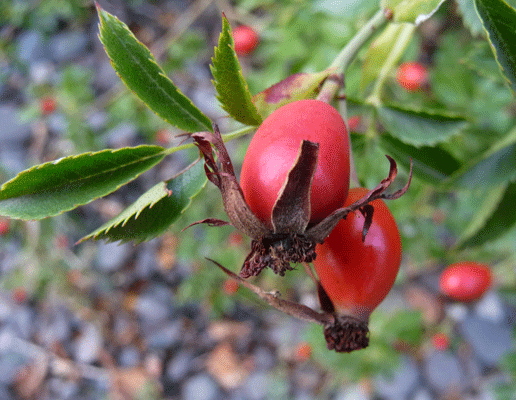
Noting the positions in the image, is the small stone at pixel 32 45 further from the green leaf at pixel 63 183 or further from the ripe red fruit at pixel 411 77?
the green leaf at pixel 63 183

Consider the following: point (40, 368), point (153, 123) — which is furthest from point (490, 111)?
point (40, 368)

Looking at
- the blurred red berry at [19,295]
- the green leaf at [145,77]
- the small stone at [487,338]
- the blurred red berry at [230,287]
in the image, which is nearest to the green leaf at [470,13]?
the green leaf at [145,77]

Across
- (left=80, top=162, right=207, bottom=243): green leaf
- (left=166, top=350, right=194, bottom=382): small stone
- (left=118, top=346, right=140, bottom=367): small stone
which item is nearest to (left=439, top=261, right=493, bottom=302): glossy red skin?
(left=80, top=162, right=207, bottom=243): green leaf

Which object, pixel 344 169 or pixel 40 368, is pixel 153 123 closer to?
pixel 40 368

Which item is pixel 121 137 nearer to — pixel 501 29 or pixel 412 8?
pixel 412 8

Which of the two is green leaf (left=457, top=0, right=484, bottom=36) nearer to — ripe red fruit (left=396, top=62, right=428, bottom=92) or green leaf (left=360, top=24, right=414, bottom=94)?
Answer: green leaf (left=360, top=24, right=414, bottom=94)

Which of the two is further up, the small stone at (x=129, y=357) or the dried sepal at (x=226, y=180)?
the dried sepal at (x=226, y=180)
